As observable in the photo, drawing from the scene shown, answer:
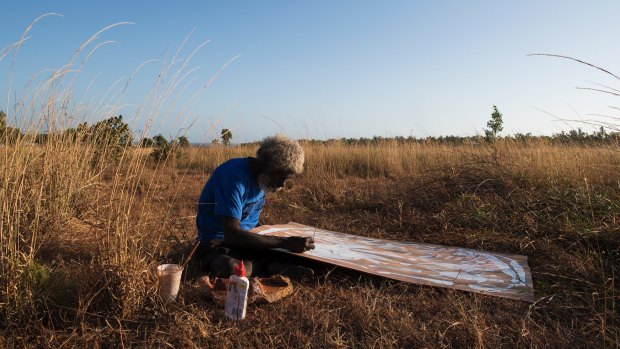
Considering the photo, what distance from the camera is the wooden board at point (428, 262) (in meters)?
2.45

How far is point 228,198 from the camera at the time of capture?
243 cm

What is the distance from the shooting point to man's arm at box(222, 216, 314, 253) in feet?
7.83

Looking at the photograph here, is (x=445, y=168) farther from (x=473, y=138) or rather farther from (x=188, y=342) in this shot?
(x=188, y=342)

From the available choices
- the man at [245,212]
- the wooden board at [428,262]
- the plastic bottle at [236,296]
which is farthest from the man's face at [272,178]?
the plastic bottle at [236,296]

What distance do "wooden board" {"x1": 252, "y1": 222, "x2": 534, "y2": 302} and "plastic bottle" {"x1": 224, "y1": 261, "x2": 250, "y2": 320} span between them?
0.77 metres

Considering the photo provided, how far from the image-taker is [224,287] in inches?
86.7

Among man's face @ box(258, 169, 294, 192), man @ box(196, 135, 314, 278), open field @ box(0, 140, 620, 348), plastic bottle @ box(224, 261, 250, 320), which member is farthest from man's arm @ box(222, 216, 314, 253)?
plastic bottle @ box(224, 261, 250, 320)

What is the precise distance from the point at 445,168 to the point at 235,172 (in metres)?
3.42

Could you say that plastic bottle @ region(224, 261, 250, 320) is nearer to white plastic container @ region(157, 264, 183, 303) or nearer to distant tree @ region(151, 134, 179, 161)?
white plastic container @ region(157, 264, 183, 303)

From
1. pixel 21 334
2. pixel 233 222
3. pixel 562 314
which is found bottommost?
pixel 562 314

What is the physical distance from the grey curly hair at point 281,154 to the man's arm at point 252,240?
1.37 ft

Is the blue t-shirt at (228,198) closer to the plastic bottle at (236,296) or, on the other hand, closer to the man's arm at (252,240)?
the man's arm at (252,240)

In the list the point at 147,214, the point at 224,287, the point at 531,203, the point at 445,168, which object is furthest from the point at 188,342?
the point at 445,168

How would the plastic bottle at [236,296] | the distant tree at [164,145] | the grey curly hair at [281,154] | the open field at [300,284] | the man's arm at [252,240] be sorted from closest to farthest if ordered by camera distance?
the open field at [300,284], the plastic bottle at [236,296], the distant tree at [164,145], the man's arm at [252,240], the grey curly hair at [281,154]
